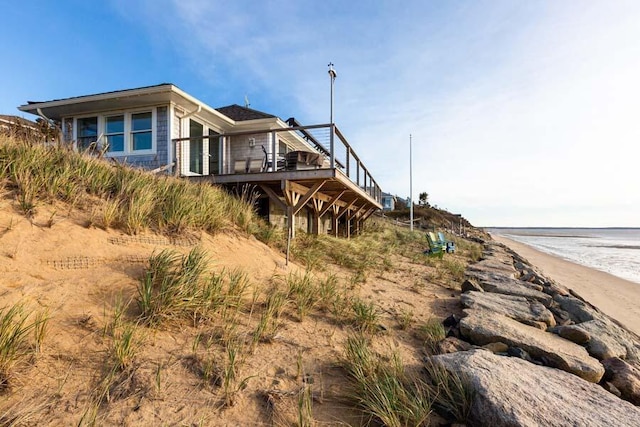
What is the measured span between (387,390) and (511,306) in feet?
12.7

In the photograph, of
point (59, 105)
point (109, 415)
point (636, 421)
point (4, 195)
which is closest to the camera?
point (109, 415)

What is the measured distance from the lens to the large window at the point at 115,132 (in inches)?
431

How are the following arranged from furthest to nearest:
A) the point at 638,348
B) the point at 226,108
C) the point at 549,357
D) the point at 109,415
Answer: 1. the point at 226,108
2. the point at 638,348
3. the point at 549,357
4. the point at 109,415

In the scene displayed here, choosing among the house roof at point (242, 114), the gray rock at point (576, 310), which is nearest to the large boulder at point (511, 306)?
the gray rock at point (576, 310)

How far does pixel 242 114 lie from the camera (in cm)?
1452

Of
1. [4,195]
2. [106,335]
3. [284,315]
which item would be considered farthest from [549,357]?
[4,195]

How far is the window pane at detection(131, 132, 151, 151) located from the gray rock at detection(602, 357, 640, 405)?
38.8ft

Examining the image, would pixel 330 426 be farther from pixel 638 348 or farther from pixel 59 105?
pixel 59 105

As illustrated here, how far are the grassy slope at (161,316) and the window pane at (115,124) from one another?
6814mm

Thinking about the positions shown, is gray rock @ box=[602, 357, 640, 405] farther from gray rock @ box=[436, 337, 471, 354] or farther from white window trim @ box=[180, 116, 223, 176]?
white window trim @ box=[180, 116, 223, 176]

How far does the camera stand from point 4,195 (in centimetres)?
370

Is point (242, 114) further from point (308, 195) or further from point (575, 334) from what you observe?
point (575, 334)

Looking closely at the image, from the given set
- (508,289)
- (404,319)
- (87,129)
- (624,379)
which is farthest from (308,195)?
(87,129)

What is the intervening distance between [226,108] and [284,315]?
14.1 meters
